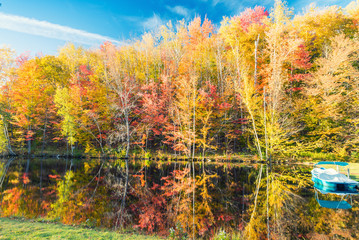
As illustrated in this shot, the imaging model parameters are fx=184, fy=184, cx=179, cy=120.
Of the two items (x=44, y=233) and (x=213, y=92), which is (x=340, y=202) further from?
(x=213, y=92)

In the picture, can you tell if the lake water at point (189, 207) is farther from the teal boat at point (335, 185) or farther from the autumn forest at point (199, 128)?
the teal boat at point (335, 185)

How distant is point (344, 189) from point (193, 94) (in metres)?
16.0

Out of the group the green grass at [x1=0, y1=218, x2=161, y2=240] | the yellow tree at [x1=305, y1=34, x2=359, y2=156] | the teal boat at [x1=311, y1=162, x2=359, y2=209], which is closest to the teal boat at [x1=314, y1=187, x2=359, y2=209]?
the teal boat at [x1=311, y1=162, x2=359, y2=209]

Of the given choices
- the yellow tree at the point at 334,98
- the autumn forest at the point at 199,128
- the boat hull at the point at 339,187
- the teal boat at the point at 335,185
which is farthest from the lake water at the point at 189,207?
the yellow tree at the point at 334,98

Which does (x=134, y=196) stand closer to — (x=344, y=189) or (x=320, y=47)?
(x=344, y=189)

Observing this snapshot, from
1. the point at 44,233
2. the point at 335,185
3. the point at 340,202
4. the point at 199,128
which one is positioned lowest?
the point at 340,202

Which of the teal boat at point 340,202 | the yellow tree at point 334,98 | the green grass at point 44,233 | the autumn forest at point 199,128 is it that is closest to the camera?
the green grass at point 44,233

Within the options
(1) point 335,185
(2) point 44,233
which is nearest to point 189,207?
(2) point 44,233

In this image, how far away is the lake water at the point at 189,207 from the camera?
641 centimetres

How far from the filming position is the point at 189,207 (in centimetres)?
854

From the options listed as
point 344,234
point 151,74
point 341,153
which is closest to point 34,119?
point 151,74

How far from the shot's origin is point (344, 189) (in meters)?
11.1

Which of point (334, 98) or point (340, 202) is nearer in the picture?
point (340, 202)

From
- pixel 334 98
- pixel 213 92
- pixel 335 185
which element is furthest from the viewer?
pixel 213 92
